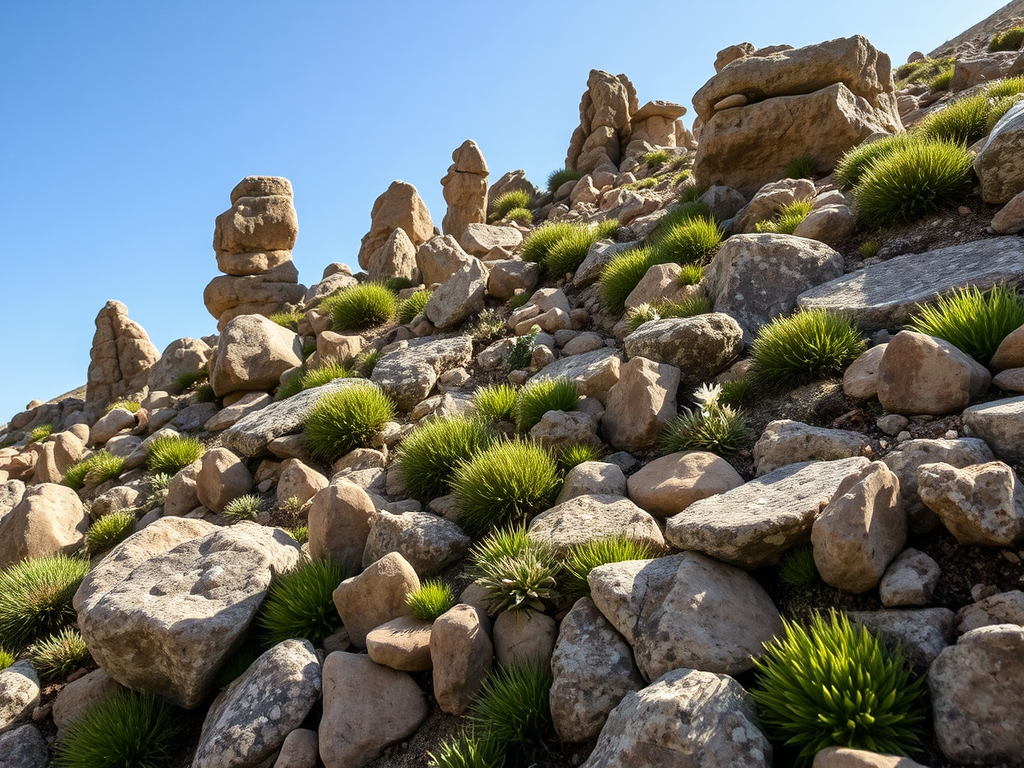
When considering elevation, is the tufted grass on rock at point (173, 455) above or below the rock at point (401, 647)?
above

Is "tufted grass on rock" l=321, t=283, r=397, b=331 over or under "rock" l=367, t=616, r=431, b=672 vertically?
over

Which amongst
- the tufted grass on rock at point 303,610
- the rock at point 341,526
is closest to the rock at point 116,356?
the rock at point 341,526

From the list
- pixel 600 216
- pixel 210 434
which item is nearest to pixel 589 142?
pixel 600 216

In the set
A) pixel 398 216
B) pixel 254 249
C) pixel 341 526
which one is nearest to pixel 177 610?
pixel 341 526

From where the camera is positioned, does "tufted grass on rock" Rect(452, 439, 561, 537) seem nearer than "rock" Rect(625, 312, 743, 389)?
Yes

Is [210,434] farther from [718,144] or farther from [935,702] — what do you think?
[935,702]

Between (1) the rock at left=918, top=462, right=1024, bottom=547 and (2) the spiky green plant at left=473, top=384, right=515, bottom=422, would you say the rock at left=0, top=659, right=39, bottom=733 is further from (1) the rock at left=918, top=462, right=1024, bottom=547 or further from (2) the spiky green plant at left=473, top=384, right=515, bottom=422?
(1) the rock at left=918, top=462, right=1024, bottom=547

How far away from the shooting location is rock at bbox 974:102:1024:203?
688 centimetres

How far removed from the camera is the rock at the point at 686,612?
357 cm

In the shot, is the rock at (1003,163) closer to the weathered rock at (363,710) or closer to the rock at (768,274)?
the rock at (768,274)

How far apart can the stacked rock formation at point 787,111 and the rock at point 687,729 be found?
451 inches

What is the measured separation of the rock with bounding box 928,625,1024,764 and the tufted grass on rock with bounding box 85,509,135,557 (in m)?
9.57

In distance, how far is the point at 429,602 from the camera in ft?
16.0

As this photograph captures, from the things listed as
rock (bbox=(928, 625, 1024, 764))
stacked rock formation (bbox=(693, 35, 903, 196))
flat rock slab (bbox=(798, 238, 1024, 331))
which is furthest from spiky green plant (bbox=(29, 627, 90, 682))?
stacked rock formation (bbox=(693, 35, 903, 196))
